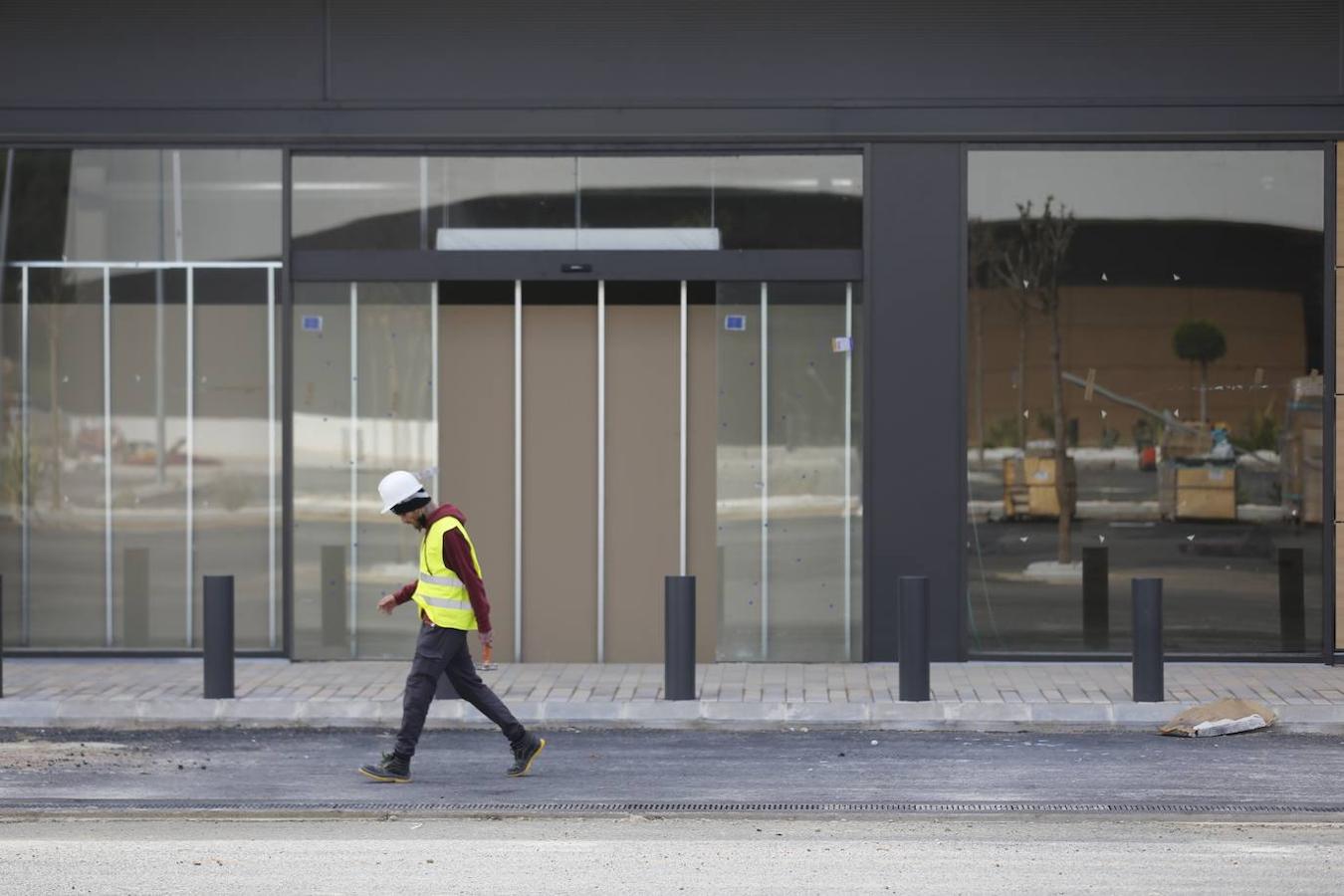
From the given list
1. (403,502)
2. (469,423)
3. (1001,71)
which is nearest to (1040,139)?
(1001,71)

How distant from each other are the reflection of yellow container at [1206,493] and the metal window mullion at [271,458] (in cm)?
725

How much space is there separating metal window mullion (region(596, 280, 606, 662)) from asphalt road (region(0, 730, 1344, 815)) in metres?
3.25

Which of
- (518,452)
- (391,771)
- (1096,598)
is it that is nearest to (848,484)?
(1096,598)

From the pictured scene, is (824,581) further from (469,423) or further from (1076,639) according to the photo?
(469,423)

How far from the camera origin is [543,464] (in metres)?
15.5

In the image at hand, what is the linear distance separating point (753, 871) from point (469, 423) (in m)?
7.93

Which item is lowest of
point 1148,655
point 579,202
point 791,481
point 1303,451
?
point 1148,655

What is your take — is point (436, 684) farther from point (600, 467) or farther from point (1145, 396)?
point (1145, 396)

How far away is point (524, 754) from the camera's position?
34.4 feet

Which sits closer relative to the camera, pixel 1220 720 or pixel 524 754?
pixel 524 754

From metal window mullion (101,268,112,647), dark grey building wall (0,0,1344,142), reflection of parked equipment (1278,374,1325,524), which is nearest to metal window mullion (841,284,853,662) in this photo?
dark grey building wall (0,0,1344,142)

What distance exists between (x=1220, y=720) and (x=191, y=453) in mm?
8330

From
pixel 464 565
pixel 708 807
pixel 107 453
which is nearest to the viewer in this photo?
pixel 708 807

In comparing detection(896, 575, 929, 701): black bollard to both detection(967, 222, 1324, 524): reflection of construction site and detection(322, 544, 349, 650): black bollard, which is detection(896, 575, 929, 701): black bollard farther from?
detection(322, 544, 349, 650): black bollard
